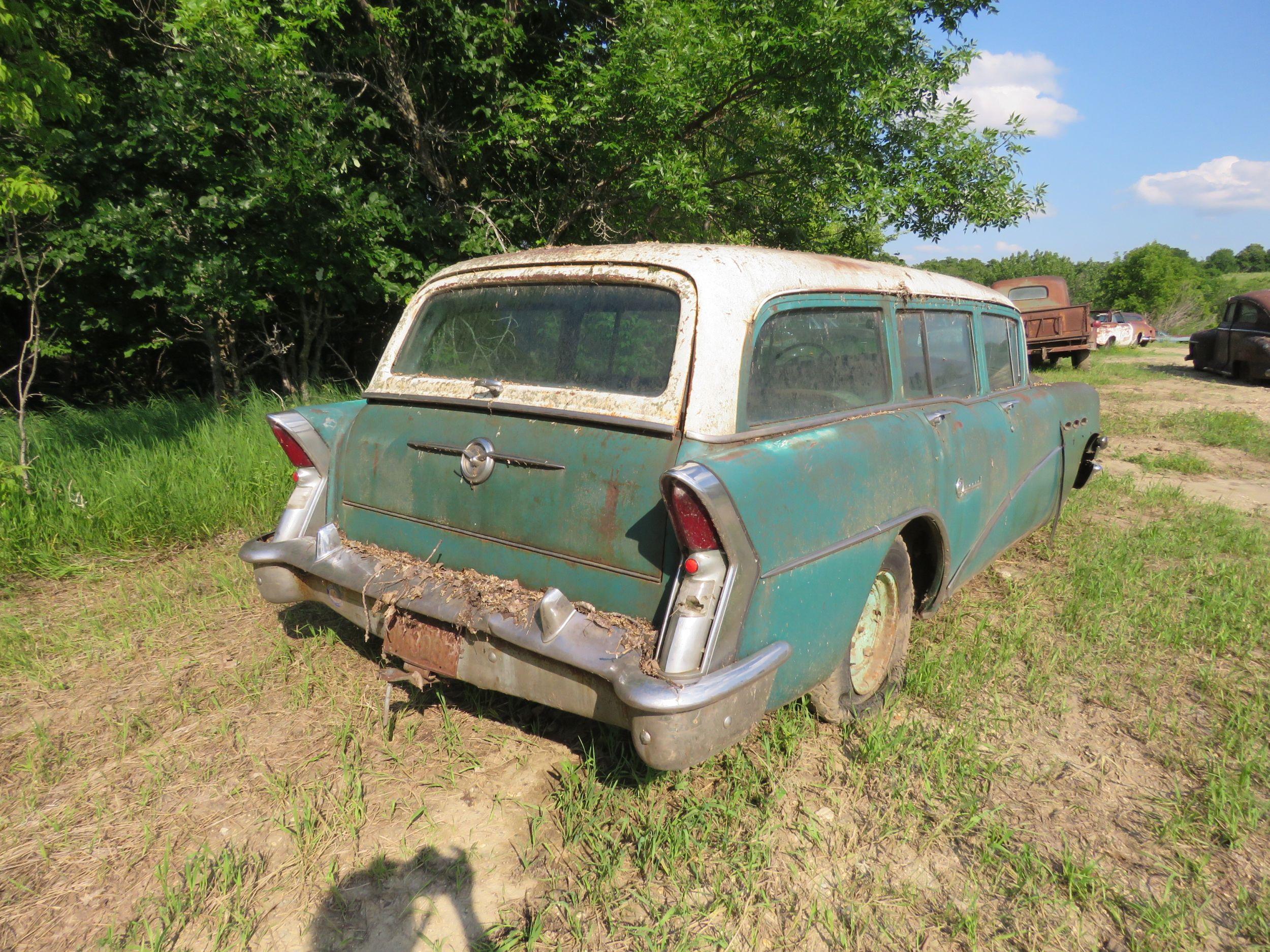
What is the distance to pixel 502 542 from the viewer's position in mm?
2518

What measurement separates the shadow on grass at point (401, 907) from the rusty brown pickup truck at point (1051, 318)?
15774mm

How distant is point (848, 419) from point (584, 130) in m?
6.16

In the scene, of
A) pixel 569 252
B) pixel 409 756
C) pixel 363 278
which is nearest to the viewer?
pixel 409 756

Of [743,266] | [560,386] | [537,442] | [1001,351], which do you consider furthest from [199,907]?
[1001,351]

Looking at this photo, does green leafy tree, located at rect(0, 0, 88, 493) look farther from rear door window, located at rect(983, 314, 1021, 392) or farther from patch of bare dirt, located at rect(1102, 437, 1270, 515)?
patch of bare dirt, located at rect(1102, 437, 1270, 515)

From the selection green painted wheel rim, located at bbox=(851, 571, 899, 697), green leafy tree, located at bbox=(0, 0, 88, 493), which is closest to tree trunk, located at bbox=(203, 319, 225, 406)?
green leafy tree, located at bbox=(0, 0, 88, 493)

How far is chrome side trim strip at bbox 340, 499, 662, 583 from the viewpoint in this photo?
2242 millimetres

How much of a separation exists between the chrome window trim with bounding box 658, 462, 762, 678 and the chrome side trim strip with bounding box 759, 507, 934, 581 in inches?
3.4

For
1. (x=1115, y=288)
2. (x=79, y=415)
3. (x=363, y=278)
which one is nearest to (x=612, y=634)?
(x=363, y=278)

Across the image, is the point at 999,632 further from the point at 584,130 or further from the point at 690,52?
the point at 584,130

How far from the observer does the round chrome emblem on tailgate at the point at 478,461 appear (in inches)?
100

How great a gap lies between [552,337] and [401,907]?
72.1 inches

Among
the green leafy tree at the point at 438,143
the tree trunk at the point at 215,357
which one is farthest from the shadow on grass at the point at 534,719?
the tree trunk at the point at 215,357

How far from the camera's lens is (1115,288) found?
41.0 meters
